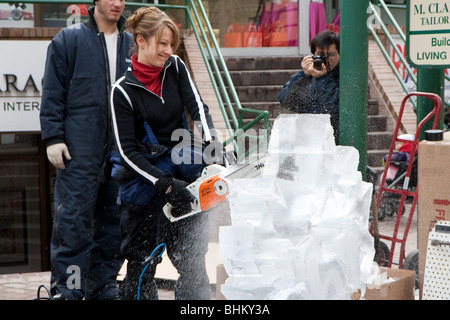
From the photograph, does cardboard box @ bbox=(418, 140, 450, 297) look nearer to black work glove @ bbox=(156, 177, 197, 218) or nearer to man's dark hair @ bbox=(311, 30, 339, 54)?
black work glove @ bbox=(156, 177, 197, 218)

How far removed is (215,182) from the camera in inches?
141

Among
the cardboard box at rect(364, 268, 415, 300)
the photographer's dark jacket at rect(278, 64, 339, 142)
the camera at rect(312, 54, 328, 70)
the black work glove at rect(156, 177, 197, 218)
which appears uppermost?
the camera at rect(312, 54, 328, 70)

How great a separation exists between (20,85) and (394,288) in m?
5.69

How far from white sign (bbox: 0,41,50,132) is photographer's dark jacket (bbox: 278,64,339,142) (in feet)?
11.7

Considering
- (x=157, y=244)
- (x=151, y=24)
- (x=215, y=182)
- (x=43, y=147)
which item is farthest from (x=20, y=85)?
(x=215, y=182)

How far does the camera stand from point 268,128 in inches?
269

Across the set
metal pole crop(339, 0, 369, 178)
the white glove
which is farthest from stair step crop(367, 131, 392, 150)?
the white glove

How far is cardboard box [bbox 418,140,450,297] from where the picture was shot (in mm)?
3826

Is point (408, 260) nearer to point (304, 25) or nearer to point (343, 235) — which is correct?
point (343, 235)

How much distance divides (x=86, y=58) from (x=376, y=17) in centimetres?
533

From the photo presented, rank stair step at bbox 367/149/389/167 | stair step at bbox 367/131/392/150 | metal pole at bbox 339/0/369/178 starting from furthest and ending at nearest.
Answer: stair step at bbox 367/131/392/150 < stair step at bbox 367/149/389/167 < metal pole at bbox 339/0/369/178

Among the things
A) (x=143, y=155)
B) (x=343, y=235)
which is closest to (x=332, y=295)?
(x=343, y=235)

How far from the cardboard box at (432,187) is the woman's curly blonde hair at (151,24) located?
4.93 ft

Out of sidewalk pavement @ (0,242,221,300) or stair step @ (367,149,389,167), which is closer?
sidewalk pavement @ (0,242,221,300)
